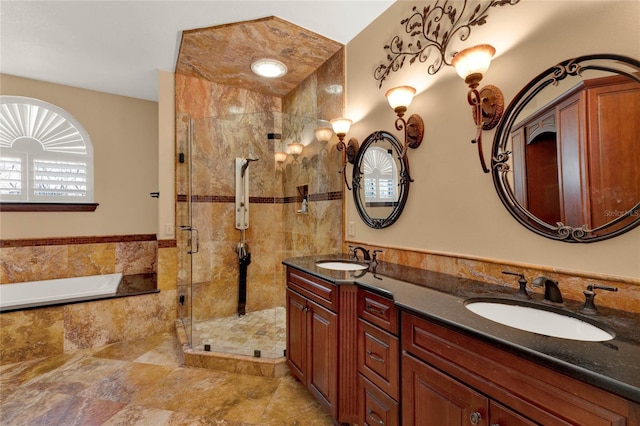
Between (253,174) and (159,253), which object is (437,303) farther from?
(159,253)

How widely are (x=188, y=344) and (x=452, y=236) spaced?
2239 mm

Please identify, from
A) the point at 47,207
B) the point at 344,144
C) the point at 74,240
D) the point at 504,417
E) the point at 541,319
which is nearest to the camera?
the point at 504,417

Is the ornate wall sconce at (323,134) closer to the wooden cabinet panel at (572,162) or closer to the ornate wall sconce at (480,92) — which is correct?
the ornate wall sconce at (480,92)

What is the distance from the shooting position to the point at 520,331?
81 cm

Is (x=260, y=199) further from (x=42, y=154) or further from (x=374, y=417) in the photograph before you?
(x=42, y=154)

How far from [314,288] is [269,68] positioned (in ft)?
7.26

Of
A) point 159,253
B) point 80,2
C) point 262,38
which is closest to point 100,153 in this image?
point 159,253

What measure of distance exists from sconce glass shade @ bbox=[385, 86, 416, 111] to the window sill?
3.52 meters

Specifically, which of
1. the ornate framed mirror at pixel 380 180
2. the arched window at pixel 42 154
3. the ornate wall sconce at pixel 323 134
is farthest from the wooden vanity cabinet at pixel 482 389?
the arched window at pixel 42 154

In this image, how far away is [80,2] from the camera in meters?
1.94

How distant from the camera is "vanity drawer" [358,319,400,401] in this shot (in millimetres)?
1177

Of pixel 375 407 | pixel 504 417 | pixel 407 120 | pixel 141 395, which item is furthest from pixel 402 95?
pixel 141 395

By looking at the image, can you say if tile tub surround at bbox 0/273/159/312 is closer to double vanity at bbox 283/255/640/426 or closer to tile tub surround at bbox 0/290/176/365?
tile tub surround at bbox 0/290/176/365

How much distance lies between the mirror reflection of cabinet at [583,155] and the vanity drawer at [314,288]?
998 mm
